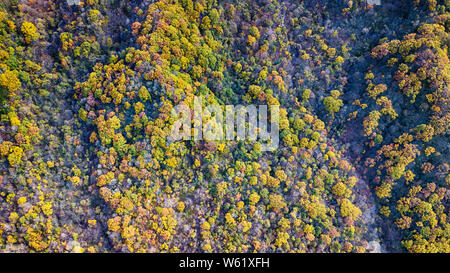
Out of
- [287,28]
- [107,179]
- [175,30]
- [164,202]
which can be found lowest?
[164,202]

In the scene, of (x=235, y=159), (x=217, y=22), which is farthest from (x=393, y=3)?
(x=235, y=159)

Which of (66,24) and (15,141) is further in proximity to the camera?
(66,24)

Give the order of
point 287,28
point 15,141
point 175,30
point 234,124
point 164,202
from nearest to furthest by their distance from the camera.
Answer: point 15,141 → point 164,202 → point 175,30 → point 234,124 → point 287,28

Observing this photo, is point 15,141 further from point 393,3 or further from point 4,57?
point 393,3

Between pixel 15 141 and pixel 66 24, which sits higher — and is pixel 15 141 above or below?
below

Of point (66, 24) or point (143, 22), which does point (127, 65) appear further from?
point (66, 24)

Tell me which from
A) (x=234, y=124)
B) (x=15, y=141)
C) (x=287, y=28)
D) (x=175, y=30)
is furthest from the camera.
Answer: (x=287, y=28)
